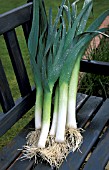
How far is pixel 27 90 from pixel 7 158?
1.61ft

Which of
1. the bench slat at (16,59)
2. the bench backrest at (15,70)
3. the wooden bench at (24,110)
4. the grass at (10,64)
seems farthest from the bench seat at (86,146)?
the grass at (10,64)

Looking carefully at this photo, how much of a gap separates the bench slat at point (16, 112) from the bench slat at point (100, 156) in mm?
470

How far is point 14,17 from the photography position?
2.02 m

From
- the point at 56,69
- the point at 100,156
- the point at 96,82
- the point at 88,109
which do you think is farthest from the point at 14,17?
the point at 96,82

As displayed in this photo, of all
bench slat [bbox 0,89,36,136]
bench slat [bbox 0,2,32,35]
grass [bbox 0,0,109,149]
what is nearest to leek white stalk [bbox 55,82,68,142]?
bench slat [bbox 0,89,36,136]

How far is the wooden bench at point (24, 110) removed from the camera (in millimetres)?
1799

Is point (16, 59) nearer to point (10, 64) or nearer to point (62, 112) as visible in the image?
point (62, 112)

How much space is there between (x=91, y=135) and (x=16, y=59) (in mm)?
583

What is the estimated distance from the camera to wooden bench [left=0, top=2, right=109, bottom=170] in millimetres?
1799

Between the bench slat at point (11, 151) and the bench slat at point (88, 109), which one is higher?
the bench slat at point (11, 151)

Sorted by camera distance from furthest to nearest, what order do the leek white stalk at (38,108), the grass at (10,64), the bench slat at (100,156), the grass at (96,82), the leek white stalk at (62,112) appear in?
the grass at (96,82)
the grass at (10,64)
the leek white stalk at (38,108)
the leek white stalk at (62,112)
the bench slat at (100,156)

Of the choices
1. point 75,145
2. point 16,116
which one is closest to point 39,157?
point 75,145

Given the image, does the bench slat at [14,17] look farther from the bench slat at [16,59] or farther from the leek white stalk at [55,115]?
the leek white stalk at [55,115]

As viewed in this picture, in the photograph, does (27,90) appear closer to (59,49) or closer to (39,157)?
(59,49)
